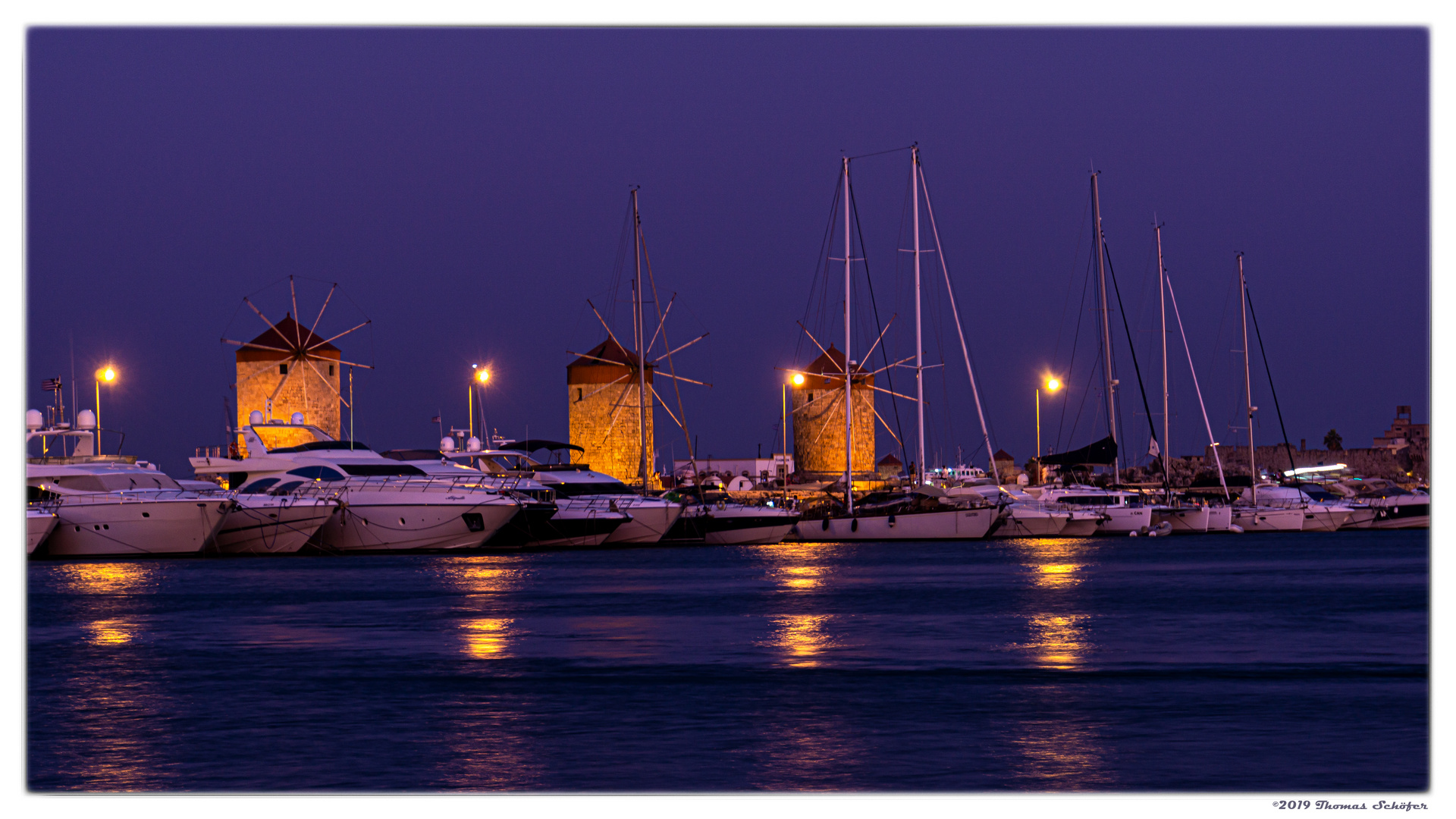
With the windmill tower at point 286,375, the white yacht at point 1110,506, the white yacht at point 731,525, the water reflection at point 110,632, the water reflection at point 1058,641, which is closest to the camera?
the water reflection at point 1058,641

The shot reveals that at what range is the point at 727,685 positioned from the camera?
15.9 meters

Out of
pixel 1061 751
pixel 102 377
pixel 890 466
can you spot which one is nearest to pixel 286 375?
pixel 102 377

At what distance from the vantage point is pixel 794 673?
16844 millimetres

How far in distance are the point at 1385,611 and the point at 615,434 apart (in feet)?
208

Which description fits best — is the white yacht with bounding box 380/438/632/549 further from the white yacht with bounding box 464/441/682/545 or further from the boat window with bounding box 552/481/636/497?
the boat window with bounding box 552/481/636/497

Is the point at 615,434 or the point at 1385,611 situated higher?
the point at 615,434

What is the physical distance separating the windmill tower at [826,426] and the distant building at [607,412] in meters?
12.2

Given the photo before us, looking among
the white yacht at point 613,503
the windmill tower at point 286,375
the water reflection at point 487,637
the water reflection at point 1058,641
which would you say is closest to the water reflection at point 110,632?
the water reflection at point 487,637

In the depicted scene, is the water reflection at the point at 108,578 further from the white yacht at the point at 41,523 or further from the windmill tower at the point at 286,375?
the windmill tower at the point at 286,375

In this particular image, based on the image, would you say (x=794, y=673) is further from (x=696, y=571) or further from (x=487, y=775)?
(x=696, y=571)

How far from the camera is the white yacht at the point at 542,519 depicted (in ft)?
147

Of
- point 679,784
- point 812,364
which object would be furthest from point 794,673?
point 812,364

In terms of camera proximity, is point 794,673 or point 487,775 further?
point 794,673
